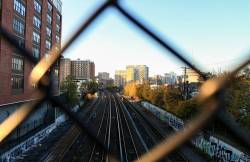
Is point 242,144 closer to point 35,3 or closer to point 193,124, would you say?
point 193,124

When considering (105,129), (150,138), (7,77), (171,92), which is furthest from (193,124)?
(171,92)

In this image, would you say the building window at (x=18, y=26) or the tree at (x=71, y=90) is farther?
the tree at (x=71, y=90)

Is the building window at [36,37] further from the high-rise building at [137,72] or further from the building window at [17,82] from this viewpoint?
the high-rise building at [137,72]

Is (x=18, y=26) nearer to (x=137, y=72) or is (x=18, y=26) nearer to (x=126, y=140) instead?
(x=126, y=140)

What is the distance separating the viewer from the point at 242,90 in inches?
502

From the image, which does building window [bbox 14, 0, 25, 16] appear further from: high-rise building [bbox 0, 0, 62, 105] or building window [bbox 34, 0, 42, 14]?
building window [bbox 34, 0, 42, 14]

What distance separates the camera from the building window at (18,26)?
1639cm

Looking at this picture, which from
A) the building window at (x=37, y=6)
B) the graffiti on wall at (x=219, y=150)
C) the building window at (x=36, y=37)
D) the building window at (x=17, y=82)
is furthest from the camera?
the building window at (x=37, y=6)

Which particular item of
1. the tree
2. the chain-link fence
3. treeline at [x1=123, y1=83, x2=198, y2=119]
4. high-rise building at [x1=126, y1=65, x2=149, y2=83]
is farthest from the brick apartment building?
high-rise building at [x1=126, y1=65, x2=149, y2=83]

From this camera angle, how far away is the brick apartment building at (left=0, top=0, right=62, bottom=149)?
1488cm

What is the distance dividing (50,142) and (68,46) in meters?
16.1

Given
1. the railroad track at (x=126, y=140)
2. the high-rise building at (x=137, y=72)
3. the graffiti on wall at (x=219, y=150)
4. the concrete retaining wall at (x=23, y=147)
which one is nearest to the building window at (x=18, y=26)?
the concrete retaining wall at (x=23, y=147)

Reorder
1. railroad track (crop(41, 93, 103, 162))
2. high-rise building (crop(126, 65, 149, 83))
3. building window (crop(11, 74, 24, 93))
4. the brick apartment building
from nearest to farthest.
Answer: railroad track (crop(41, 93, 103, 162)), the brick apartment building, building window (crop(11, 74, 24, 93)), high-rise building (crop(126, 65, 149, 83))

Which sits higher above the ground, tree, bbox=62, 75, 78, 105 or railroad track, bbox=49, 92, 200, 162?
tree, bbox=62, 75, 78, 105
